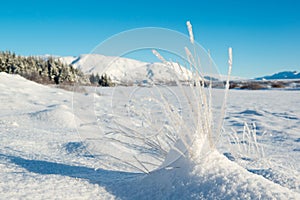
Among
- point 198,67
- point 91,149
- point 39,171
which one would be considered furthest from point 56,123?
point 198,67

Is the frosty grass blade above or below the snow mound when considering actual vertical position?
above

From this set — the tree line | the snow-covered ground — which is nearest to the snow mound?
the snow-covered ground

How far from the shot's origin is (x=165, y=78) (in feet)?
6.17

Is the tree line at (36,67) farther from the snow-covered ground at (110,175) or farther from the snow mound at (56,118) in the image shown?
the snow-covered ground at (110,175)

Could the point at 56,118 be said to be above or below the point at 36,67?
below

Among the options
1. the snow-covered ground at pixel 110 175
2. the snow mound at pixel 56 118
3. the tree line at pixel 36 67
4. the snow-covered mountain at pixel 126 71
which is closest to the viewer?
the snow-covered ground at pixel 110 175

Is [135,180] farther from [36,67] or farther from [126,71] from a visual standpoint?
[36,67]

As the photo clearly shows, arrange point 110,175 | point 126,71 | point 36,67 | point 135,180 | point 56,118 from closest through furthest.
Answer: point 135,180 → point 110,175 → point 126,71 → point 56,118 → point 36,67

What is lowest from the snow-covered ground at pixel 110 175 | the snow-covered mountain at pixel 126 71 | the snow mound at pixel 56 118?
the snow mound at pixel 56 118

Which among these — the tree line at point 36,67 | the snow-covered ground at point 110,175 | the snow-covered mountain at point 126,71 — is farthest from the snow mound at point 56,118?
the tree line at point 36,67

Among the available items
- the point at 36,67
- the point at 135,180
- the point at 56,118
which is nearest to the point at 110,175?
the point at 135,180

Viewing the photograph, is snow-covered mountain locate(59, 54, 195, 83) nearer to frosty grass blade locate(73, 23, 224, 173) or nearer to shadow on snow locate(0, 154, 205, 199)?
frosty grass blade locate(73, 23, 224, 173)

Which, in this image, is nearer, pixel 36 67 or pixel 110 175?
pixel 110 175

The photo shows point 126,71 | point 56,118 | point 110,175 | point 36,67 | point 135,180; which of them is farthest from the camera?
point 36,67
